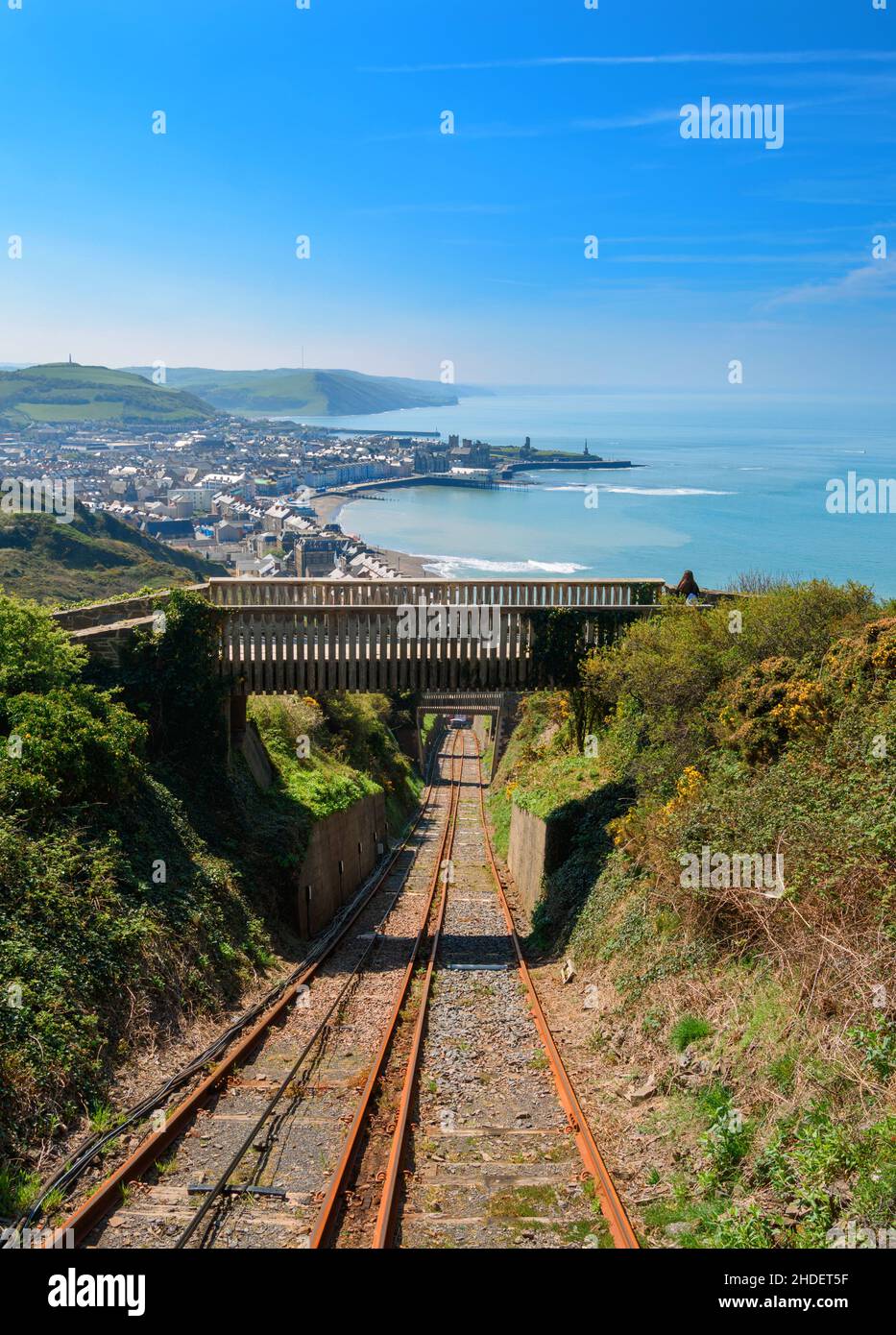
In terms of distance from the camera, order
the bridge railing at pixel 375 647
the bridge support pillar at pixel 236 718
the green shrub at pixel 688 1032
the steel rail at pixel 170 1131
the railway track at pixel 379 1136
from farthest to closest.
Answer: the bridge support pillar at pixel 236 718 < the bridge railing at pixel 375 647 < the green shrub at pixel 688 1032 < the railway track at pixel 379 1136 < the steel rail at pixel 170 1131

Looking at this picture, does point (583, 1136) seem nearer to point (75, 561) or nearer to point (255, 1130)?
point (255, 1130)

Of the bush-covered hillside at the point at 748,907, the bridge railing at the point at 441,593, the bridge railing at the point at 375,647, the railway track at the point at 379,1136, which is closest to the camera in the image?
the bush-covered hillside at the point at 748,907

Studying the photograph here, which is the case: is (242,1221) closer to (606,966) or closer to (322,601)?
(606,966)

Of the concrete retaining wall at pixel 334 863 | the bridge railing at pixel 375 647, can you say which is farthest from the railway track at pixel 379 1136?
the bridge railing at pixel 375 647

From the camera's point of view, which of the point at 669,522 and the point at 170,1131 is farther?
the point at 669,522

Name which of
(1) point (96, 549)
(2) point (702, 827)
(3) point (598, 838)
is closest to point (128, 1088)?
(2) point (702, 827)

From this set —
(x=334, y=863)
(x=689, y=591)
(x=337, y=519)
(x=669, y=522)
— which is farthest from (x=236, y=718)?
(x=337, y=519)

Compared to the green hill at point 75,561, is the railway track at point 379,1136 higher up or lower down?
lower down

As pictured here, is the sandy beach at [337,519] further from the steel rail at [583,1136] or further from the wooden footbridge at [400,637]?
the steel rail at [583,1136]
